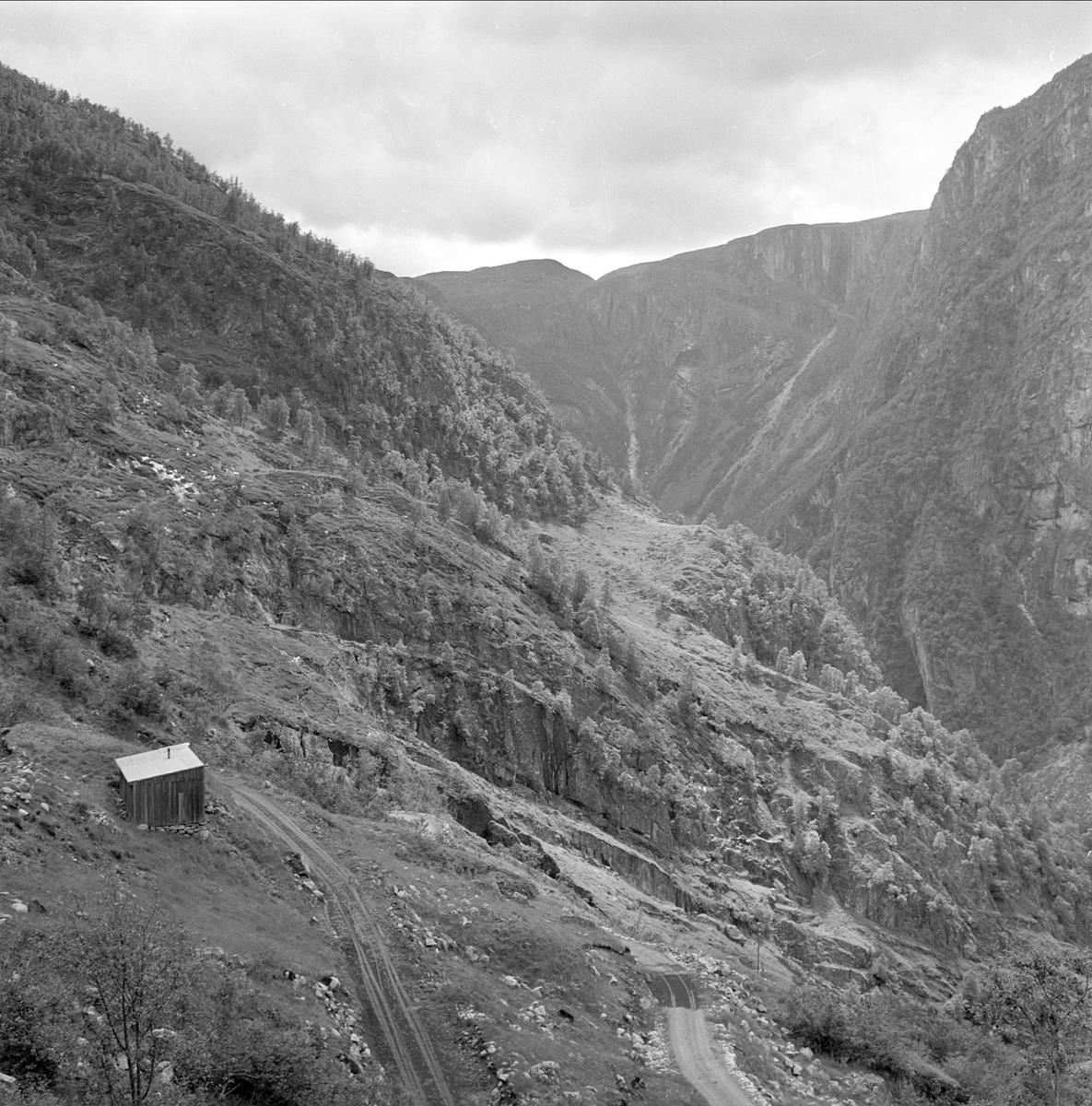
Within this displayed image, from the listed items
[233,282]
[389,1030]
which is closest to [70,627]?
[389,1030]

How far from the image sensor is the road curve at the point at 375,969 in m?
27.0

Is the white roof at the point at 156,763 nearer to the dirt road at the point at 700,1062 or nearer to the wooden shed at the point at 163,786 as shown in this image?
the wooden shed at the point at 163,786

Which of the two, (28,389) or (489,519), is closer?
(28,389)

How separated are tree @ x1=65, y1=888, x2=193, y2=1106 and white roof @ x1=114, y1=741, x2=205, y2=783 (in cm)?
998

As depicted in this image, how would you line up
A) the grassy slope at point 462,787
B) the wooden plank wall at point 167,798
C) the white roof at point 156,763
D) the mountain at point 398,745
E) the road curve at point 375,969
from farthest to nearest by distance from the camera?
the white roof at point 156,763
the wooden plank wall at point 167,798
the grassy slope at point 462,787
the mountain at point 398,745
the road curve at point 375,969

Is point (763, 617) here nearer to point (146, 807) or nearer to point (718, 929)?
point (718, 929)

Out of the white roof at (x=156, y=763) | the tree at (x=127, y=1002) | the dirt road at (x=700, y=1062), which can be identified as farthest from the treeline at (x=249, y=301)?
the tree at (x=127, y=1002)

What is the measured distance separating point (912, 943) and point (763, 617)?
1962 inches

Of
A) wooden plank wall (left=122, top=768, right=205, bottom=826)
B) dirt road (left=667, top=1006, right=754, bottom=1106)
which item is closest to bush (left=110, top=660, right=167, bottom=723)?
wooden plank wall (left=122, top=768, right=205, bottom=826)

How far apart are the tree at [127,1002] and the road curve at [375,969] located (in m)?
7.45

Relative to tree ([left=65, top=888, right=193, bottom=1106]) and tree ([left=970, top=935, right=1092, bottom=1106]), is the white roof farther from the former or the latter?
tree ([left=970, top=935, right=1092, bottom=1106])

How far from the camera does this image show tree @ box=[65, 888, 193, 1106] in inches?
747

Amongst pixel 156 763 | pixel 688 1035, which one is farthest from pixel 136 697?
pixel 688 1035

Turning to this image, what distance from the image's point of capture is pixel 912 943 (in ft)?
276
